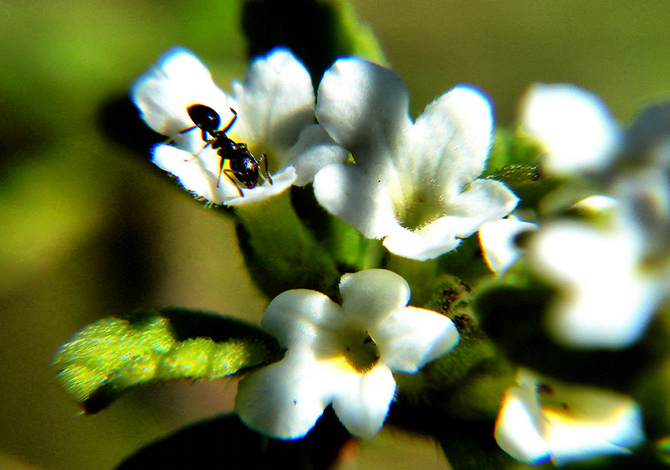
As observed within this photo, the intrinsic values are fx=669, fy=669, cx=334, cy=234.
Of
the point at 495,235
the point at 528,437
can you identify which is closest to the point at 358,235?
the point at 495,235

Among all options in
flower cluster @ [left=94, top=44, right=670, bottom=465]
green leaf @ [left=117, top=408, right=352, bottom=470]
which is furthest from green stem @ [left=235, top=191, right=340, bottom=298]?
green leaf @ [left=117, top=408, right=352, bottom=470]

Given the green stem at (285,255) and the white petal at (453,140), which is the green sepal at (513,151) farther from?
the green stem at (285,255)

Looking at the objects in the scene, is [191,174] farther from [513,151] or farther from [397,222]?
[513,151]

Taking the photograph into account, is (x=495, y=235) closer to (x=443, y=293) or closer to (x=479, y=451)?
(x=443, y=293)

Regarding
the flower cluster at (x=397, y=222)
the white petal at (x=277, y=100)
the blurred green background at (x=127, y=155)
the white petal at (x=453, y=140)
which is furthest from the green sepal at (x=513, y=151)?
the blurred green background at (x=127, y=155)

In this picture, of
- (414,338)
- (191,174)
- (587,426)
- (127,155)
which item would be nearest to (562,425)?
(587,426)

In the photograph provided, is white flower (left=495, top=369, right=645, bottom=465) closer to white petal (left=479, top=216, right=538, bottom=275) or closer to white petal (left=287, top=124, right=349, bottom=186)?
white petal (left=479, top=216, right=538, bottom=275)

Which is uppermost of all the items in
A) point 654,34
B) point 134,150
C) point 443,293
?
point 134,150
